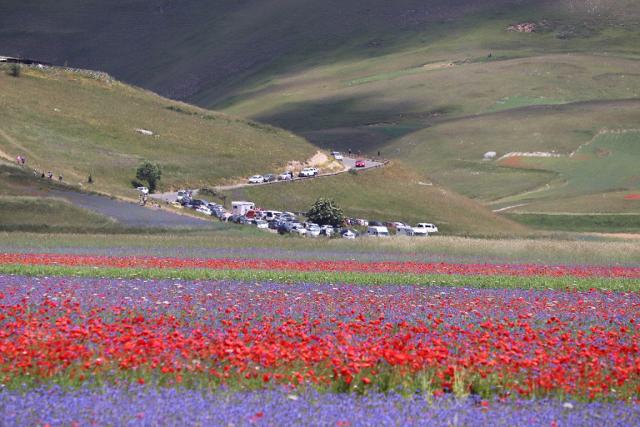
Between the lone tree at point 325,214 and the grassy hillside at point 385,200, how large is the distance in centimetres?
939

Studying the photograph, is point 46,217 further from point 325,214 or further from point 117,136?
point 117,136

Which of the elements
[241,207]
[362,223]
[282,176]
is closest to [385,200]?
[282,176]

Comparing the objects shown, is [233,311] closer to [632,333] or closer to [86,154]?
[632,333]

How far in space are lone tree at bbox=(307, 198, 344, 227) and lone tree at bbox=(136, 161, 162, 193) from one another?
18.4 meters

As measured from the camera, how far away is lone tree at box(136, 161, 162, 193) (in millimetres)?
102062

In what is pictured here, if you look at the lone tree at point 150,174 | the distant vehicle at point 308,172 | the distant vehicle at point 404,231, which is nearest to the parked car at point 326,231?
the distant vehicle at point 404,231

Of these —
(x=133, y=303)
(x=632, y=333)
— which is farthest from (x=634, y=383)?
(x=133, y=303)

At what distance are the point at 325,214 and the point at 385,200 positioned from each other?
70.3ft

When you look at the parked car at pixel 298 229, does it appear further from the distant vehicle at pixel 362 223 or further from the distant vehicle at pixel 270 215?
the distant vehicle at pixel 362 223

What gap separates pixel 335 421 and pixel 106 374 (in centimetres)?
440

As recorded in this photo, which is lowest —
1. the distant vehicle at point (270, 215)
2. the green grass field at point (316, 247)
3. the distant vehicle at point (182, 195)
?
the green grass field at point (316, 247)

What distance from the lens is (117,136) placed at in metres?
126

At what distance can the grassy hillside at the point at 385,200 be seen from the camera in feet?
334

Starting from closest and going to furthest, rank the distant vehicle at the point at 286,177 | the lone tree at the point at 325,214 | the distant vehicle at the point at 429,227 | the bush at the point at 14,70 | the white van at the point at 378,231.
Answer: the white van at the point at 378,231
the distant vehicle at the point at 429,227
the lone tree at the point at 325,214
the distant vehicle at the point at 286,177
the bush at the point at 14,70
